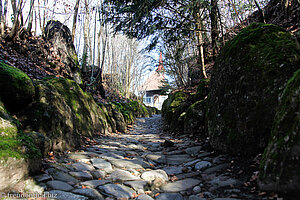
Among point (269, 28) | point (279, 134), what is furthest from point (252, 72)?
point (279, 134)

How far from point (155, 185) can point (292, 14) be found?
717 centimetres

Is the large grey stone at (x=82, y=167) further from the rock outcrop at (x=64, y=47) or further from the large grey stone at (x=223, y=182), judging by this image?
the rock outcrop at (x=64, y=47)

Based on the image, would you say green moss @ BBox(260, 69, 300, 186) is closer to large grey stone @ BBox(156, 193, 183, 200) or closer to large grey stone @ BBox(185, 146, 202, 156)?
large grey stone @ BBox(156, 193, 183, 200)

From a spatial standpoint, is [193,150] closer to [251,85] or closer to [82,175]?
[251,85]

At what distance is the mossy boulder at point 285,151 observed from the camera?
154cm

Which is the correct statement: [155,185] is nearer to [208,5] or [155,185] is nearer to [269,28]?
[269,28]

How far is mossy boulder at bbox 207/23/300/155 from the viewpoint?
102 inches

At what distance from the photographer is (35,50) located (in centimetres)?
809

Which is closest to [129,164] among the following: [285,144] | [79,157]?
[79,157]

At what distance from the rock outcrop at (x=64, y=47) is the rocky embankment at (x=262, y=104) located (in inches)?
305

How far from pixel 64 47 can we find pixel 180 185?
31.3 feet

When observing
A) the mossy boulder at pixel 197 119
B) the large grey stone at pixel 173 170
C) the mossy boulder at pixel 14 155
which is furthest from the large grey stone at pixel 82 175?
the mossy boulder at pixel 197 119

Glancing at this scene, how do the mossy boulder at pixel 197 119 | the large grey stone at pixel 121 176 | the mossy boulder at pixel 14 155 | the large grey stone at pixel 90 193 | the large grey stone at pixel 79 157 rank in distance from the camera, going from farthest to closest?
1. the mossy boulder at pixel 197 119
2. the large grey stone at pixel 79 157
3. the large grey stone at pixel 121 176
4. the large grey stone at pixel 90 193
5. the mossy boulder at pixel 14 155

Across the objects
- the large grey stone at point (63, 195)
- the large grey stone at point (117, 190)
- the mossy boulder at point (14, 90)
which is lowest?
the large grey stone at point (117, 190)
